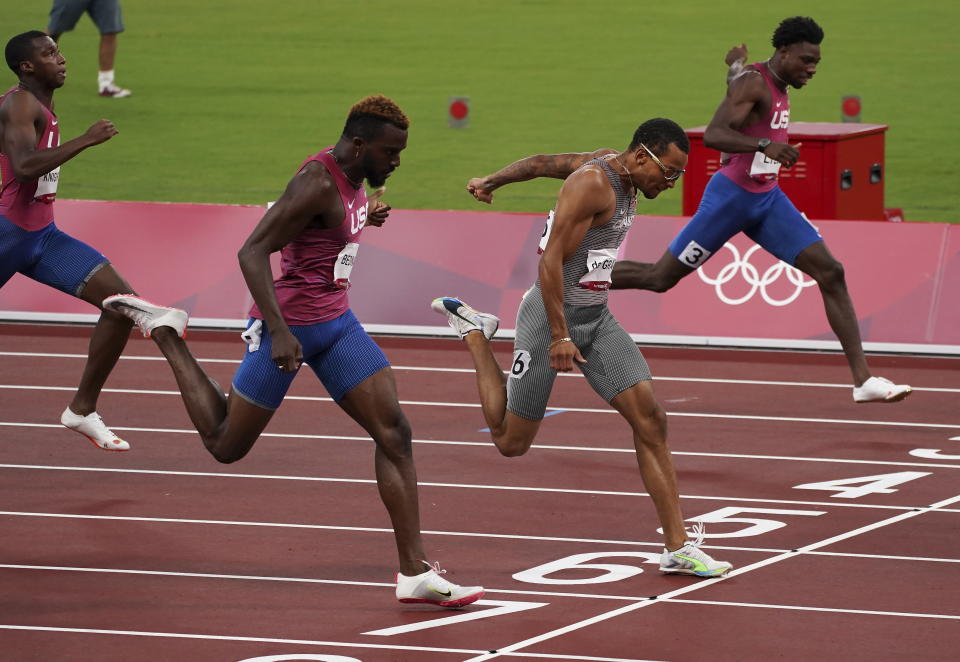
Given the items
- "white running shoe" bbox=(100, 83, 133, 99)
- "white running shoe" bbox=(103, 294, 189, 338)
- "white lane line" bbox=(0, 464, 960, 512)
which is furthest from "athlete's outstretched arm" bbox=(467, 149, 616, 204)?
"white running shoe" bbox=(100, 83, 133, 99)

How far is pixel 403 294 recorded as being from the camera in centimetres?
1576

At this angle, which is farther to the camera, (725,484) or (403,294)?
(403,294)

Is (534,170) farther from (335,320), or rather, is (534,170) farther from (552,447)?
(552,447)

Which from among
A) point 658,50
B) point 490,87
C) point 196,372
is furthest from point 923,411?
point 658,50

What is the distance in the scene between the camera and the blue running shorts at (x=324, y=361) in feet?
26.7

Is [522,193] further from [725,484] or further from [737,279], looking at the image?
[725,484]

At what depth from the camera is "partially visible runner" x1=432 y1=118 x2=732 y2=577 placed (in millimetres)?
8547

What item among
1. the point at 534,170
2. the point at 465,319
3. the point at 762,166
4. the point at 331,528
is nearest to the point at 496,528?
the point at 331,528

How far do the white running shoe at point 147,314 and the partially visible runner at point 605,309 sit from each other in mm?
1597

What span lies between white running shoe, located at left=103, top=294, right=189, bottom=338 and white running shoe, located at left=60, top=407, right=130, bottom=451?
1170 millimetres

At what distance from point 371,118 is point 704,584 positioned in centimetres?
250

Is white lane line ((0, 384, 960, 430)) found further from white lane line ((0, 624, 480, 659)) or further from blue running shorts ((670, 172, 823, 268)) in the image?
white lane line ((0, 624, 480, 659))

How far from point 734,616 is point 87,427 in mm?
4032

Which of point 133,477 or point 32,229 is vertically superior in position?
point 32,229
